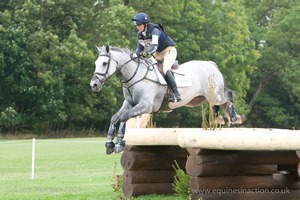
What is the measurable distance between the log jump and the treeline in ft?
94.1

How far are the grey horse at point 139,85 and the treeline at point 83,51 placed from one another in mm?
27717

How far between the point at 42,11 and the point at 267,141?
1389 inches

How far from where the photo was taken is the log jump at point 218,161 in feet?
25.7

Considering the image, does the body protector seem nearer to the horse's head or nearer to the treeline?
the horse's head

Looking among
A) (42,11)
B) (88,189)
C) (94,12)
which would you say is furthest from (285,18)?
(88,189)

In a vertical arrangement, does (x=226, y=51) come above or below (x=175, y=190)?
below

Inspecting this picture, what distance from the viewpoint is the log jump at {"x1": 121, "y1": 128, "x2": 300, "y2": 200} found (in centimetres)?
782

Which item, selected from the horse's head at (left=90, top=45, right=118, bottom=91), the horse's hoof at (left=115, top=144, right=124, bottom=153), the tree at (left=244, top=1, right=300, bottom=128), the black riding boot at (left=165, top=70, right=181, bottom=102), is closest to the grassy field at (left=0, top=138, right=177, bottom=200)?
the horse's hoof at (left=115, top=144, right=124, bottom=153)

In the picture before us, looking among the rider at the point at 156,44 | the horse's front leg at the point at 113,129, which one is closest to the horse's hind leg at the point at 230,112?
the rider at the point at 156,44

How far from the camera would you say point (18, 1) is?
41.6 meters

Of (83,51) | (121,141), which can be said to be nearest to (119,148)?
(121,141)

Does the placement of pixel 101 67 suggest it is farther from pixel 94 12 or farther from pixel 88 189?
pixel 94 12

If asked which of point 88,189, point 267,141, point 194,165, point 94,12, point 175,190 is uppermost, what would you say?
point 267,141

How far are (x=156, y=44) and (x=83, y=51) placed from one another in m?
30.1
